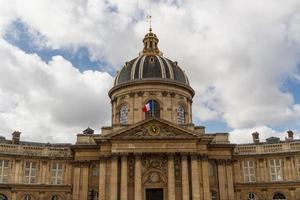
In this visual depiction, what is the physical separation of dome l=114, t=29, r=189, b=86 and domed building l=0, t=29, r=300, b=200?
16cm

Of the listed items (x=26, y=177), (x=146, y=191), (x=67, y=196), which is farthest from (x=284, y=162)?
(x=26, y=177)

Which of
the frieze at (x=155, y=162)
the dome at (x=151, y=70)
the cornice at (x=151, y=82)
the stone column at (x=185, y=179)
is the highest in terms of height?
the dome at (x=151, y=70)

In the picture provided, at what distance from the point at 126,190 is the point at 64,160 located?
37.3ft

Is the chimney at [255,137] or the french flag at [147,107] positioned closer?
the french flag at [147,107]

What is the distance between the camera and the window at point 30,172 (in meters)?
50.4

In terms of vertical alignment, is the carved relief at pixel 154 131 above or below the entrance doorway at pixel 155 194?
above

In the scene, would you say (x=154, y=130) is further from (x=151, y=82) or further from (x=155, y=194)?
(x=151, y=82)

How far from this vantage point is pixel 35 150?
170ft

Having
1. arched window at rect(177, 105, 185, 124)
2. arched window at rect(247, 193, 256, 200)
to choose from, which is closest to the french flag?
arched window at rect(177, 105, 185, 124)

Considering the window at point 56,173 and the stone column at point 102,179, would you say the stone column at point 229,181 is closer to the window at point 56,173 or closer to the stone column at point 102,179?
the stone column at point 102,179

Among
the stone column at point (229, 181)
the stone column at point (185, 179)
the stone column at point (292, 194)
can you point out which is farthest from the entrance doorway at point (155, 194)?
the stone column at point (292, 194)

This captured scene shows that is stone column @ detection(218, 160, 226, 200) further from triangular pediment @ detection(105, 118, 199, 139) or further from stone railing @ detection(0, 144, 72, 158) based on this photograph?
stone railing @ detection(0, 144, 72, 158)

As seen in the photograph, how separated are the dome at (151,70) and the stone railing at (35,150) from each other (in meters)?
13.1

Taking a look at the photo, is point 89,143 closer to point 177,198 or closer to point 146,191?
point 146,191
